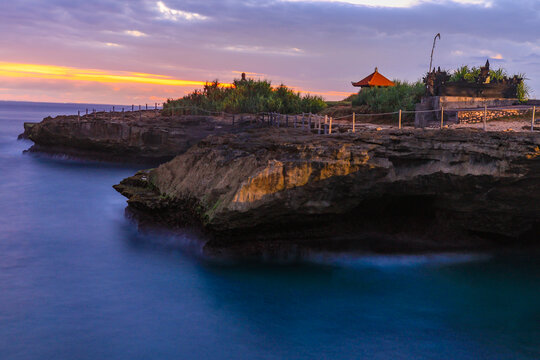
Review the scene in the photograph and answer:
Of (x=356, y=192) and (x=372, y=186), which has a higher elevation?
(x=372, y=186)

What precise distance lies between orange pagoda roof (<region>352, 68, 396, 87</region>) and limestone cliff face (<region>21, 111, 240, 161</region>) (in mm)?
12194

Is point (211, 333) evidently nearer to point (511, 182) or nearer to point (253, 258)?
point (253, 258)

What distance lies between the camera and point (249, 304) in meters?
13.9

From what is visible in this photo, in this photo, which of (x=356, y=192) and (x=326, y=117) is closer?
(x=356, y=192)

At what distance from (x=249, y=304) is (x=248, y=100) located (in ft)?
113

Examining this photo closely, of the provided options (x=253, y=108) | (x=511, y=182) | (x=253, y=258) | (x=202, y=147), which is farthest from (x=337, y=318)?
(x=253, y=108)

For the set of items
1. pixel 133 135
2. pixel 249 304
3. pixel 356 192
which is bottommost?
pixel 249 304

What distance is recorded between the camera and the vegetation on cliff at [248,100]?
4400cm

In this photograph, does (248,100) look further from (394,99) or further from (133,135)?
(394,99)

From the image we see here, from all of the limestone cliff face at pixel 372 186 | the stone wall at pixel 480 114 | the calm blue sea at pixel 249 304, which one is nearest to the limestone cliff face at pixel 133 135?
the calm blue sea at pixel 249 304

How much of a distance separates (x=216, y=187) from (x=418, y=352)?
Answer: 25.3ft

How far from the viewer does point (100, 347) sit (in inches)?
464

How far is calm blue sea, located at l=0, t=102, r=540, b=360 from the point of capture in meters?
11.9

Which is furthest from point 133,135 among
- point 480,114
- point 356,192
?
point 356,192
